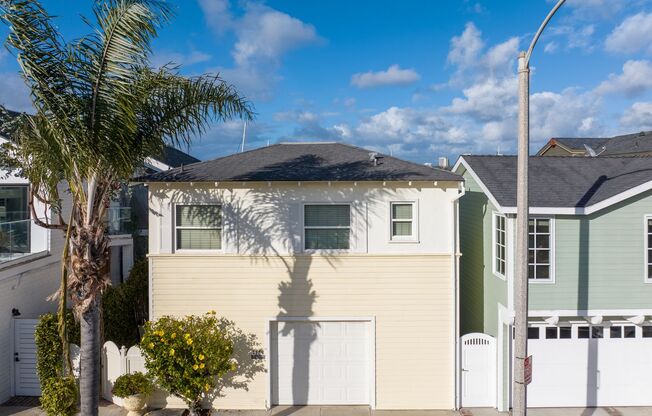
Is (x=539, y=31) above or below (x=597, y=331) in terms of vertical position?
above

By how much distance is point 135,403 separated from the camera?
1010 centimetres

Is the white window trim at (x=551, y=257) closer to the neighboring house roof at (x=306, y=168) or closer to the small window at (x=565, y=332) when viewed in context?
the small window at (x=565, y=332)

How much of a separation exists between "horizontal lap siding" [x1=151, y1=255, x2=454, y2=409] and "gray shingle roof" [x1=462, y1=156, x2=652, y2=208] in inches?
98.7

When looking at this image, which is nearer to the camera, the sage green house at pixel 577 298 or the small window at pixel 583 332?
the sage green house at pixel 577 298

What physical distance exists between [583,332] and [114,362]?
11.2m

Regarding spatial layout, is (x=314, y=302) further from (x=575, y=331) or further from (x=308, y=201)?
(x=575, y=331)

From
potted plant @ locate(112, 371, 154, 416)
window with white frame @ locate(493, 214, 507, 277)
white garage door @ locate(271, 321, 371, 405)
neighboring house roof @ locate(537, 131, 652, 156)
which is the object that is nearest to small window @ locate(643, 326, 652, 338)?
window with white frame @ locate(493, 214, 507, 277)

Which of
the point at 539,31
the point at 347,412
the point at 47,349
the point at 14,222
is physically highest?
the point at 539,31

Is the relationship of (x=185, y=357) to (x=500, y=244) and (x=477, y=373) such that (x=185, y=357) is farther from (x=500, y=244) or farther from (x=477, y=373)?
(x=500, y=244)

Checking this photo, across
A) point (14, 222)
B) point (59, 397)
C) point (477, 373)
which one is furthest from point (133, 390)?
point (477, 373)

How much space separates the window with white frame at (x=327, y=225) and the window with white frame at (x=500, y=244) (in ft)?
12.3

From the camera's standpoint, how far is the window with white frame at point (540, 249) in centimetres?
1040

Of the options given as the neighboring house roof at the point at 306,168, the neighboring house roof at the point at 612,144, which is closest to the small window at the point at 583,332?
the neighboring house roof at the point at 306,168

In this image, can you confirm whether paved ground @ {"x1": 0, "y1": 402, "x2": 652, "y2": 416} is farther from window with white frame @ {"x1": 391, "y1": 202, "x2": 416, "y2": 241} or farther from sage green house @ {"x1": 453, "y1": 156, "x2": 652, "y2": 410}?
window with white frame @ {"x1": 391, "y1": 202, "x2": 416, "y2": 241}
